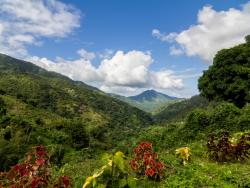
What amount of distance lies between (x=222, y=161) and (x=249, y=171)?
93.9 inches

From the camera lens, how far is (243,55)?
47.5 metres

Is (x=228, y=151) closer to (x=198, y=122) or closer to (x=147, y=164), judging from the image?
(x=147, y=164)

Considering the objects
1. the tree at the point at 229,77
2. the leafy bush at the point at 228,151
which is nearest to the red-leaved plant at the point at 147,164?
the leafy bush at the point at 228,151

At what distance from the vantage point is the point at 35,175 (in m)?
10.4

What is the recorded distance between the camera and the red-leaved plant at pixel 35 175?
1015 cm

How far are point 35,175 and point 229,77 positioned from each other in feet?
131

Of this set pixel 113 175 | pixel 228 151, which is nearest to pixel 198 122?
pixel 228 151

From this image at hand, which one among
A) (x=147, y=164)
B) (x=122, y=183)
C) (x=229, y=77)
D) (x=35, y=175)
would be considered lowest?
(x=122, y=183)

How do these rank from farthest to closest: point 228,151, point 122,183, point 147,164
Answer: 1. point 228,151
2. point 147,164
3. point 122,183

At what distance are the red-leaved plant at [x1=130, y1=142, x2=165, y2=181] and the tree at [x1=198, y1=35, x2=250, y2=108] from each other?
3156cm

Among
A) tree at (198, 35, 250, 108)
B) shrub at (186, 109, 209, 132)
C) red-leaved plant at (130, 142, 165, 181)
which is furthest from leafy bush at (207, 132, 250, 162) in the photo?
tree at (198, 35, 250, 108)

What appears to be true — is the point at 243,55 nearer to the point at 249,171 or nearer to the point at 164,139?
the point at 164,139

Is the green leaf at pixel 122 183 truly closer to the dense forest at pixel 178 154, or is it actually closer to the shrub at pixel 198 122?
the dense forest at pixel 178 154

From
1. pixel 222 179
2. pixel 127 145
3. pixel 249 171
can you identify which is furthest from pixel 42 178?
pixel 127 145
